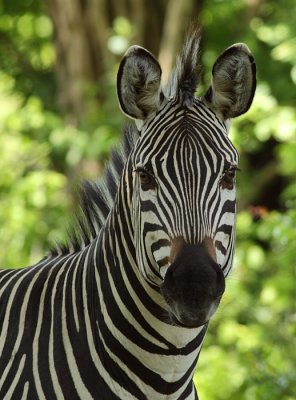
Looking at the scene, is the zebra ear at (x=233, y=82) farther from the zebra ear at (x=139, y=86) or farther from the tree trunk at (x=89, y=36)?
the tree trunk at (x=89, y=36)

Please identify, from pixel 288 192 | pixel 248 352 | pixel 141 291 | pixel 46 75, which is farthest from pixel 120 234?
pixel 46 75

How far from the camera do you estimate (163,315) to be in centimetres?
520

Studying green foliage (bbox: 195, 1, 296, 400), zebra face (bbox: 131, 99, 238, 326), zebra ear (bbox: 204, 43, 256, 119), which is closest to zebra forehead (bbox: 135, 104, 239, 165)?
zebra face (bbox: 131, 99, 238, 326)

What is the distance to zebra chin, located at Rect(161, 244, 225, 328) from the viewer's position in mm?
4605

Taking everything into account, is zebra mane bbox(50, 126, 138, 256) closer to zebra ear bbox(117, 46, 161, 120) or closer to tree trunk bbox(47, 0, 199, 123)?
zebra ear bbox(117, 46, 161, 120)

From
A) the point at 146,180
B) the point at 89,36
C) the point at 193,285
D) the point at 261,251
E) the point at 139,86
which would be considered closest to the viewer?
the point at 193,285

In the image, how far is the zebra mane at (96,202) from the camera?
584 cm

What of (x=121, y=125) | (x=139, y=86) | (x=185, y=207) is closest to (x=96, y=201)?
(x=139, y=86)

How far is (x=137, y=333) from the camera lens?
5.27m

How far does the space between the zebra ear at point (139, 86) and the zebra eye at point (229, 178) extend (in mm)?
520

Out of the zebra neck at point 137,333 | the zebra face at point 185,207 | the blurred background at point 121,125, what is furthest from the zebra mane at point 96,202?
the blurred background at point 121,125

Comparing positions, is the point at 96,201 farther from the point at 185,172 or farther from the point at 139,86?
the point at 185,172

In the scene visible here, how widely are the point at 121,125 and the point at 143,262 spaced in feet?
19.7

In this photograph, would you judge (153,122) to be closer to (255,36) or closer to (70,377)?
(70,377)
